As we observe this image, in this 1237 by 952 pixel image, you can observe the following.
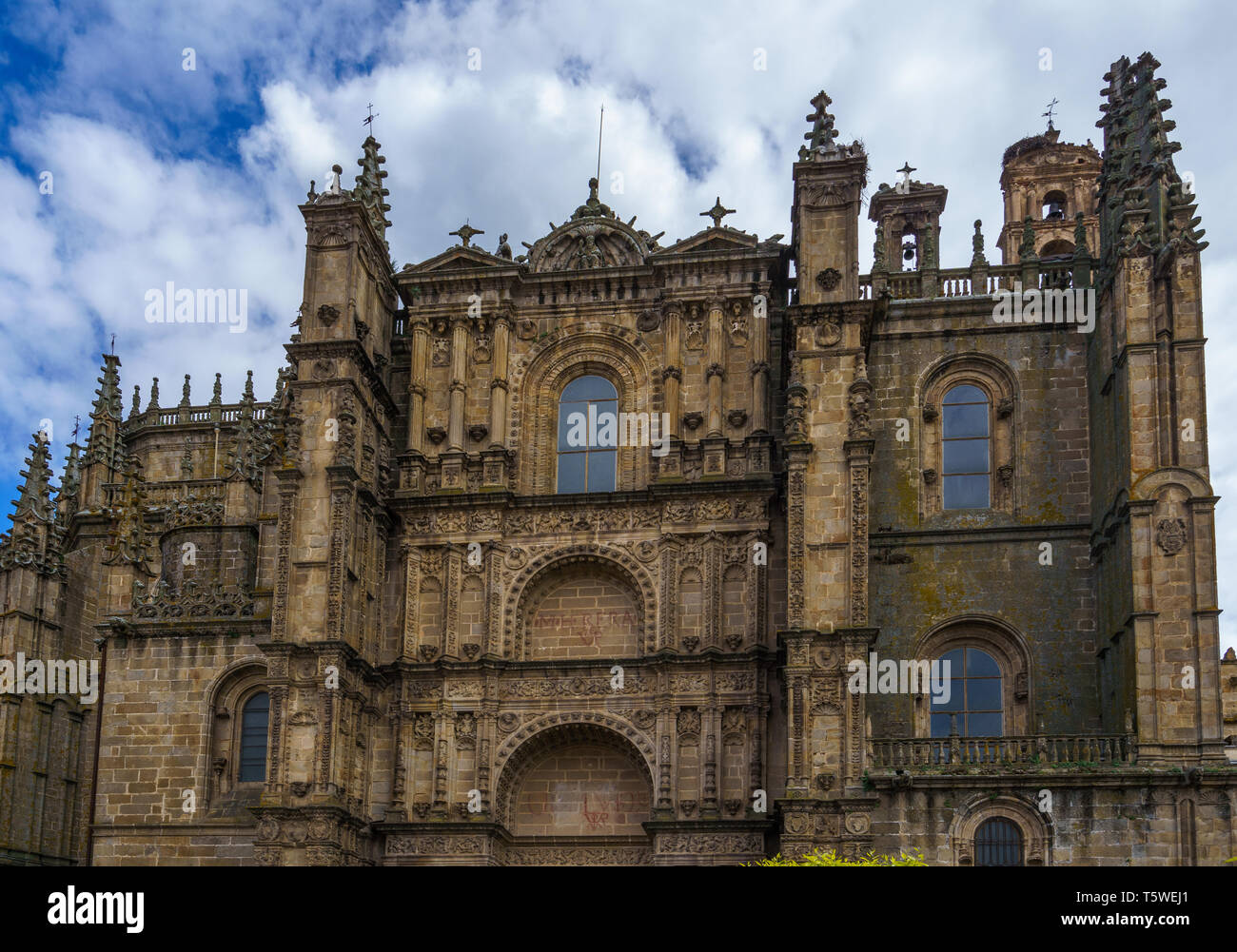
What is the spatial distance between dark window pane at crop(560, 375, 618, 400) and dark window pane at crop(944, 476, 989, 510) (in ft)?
26.0

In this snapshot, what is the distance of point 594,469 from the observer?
37.4 m

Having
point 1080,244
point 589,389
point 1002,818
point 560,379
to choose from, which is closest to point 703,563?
point 589,389

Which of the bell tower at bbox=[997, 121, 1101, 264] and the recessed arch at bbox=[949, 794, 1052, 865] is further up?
the bell tower at bbox=[997, 121, 1101, 264]

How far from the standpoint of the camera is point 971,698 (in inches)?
1364

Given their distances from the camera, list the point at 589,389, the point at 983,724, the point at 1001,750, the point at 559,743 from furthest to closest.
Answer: the point at 589,389 < the point at 559,743 < the point at 983,724 < the point at 1001,750

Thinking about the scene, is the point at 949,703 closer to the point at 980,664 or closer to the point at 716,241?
the point at 980,664

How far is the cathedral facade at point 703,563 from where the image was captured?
31.8m

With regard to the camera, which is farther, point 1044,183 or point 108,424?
point 1044,183

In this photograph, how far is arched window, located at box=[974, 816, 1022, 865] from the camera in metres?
30.3

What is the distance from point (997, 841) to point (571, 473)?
502 inches

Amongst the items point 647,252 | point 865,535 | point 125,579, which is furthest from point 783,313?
point 125,579

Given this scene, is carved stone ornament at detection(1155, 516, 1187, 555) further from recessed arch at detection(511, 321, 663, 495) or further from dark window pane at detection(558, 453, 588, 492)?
dark window pane at detection(558, 453, 588, 492)

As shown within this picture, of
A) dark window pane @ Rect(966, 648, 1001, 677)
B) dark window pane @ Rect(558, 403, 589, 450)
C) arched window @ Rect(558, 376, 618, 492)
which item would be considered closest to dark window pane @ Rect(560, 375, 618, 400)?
arched window @ Rect(558, 376, 618, 492)

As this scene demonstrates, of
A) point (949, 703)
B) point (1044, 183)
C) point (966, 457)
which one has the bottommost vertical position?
point (949, 703)
